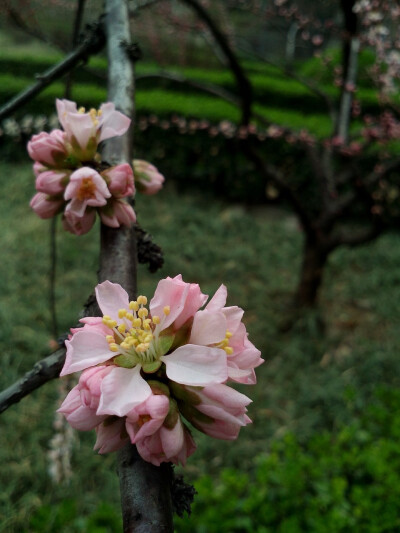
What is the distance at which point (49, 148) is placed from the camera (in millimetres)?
901

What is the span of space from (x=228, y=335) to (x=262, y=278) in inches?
162

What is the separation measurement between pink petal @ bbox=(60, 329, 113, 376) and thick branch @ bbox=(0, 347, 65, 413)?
12 cm

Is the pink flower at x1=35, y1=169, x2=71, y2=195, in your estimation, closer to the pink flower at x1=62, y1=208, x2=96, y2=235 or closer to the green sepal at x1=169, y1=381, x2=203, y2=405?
the pink flower at x1=62, y1=208, x2=96, y2=235

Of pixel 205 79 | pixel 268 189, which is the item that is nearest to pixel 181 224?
pixel 268 189

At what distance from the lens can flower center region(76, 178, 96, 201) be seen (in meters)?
0.85

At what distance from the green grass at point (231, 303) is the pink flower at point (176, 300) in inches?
70.3

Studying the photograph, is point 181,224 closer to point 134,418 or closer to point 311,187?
point 311,187

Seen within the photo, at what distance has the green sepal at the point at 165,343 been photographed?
64 centimetres

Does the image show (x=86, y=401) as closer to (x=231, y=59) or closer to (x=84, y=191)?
(x=84, y=191)

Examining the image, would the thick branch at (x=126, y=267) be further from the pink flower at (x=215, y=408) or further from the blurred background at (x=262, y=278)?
the blurred background at (x=262, y=278)

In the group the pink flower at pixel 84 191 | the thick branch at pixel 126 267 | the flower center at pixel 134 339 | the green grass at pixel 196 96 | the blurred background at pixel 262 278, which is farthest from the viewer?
the green grass at pixel 196 96

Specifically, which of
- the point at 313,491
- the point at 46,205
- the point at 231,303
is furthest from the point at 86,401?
the point at 231,303

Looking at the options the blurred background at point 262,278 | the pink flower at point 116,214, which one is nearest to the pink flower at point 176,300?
the pink flower at point 116,214

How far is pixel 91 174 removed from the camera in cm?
84
